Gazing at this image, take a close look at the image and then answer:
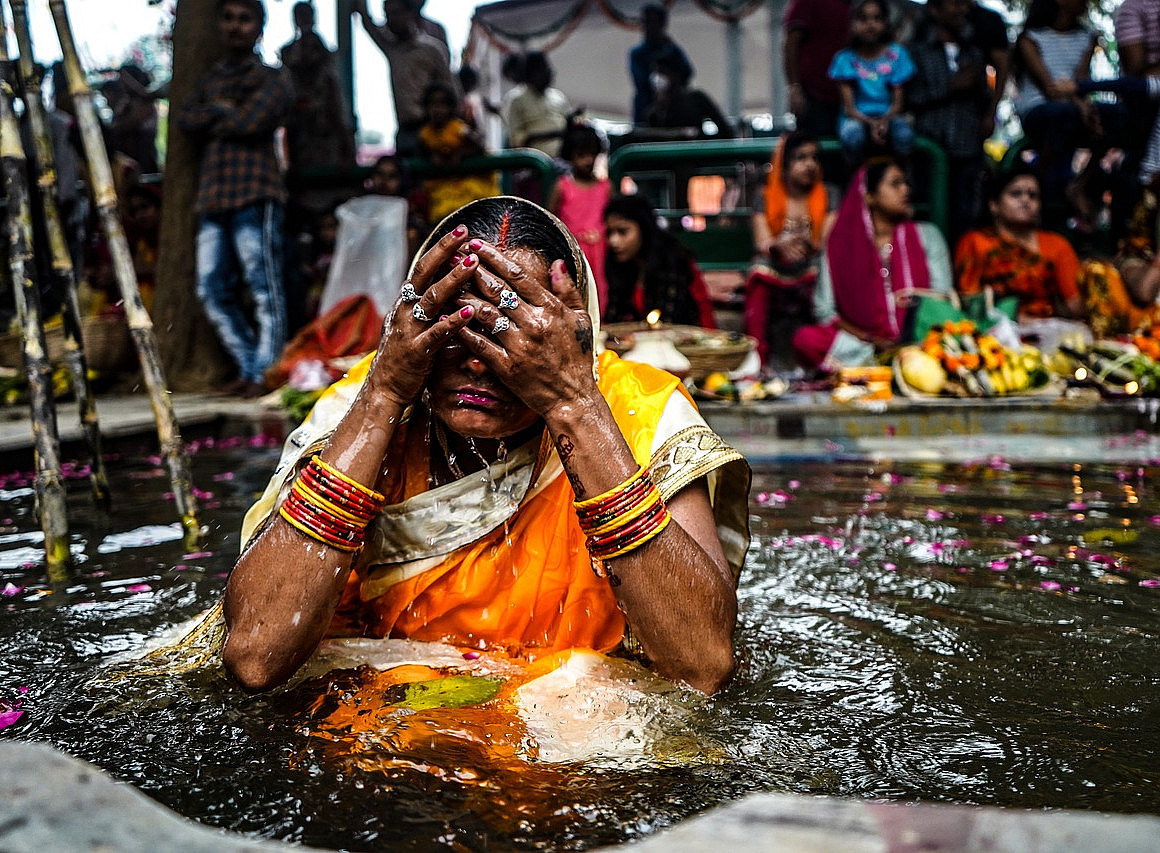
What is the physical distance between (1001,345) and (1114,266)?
1.79 meters

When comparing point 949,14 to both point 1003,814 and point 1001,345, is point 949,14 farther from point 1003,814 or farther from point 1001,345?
point 1003,814

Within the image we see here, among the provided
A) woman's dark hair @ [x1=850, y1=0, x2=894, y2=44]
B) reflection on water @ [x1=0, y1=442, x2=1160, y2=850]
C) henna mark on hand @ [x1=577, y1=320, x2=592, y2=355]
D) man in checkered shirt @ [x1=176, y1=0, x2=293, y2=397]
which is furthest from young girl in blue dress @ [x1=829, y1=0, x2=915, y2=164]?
henna mark on hand @ [x1=577, y1=320, x2=592, y2=355]

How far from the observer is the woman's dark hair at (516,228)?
2.23 m

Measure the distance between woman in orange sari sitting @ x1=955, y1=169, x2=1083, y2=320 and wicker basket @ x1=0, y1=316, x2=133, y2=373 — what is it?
244 inches

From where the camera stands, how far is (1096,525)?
4.23 m

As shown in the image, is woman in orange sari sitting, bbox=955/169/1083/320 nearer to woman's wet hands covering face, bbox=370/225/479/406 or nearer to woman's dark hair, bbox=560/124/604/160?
woman's dark hair, bbox=560/124/604/160

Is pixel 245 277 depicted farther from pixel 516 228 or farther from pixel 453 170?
pixel 516 228

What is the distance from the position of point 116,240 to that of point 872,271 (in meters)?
5.67

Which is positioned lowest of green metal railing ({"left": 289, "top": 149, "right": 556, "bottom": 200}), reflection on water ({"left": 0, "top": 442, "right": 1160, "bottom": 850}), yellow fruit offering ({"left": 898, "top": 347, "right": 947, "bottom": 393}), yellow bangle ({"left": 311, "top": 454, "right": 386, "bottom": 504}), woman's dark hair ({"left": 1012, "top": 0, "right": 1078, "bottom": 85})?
yellow fruit offering ({"left": 898, "top": 347, "right": 947, "bottom": 393})

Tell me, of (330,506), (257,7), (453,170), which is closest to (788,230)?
(453,170)

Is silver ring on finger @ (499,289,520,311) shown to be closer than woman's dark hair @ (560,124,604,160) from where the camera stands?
Yes

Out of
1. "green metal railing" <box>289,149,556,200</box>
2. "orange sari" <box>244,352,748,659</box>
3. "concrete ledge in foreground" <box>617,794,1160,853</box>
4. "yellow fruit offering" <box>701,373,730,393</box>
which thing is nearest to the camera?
"concrete ledge in foreground" <box>617,794,1160,853</box>

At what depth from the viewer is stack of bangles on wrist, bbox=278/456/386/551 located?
221 cm

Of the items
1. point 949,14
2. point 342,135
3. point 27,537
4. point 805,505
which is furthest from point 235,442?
point 949,14
